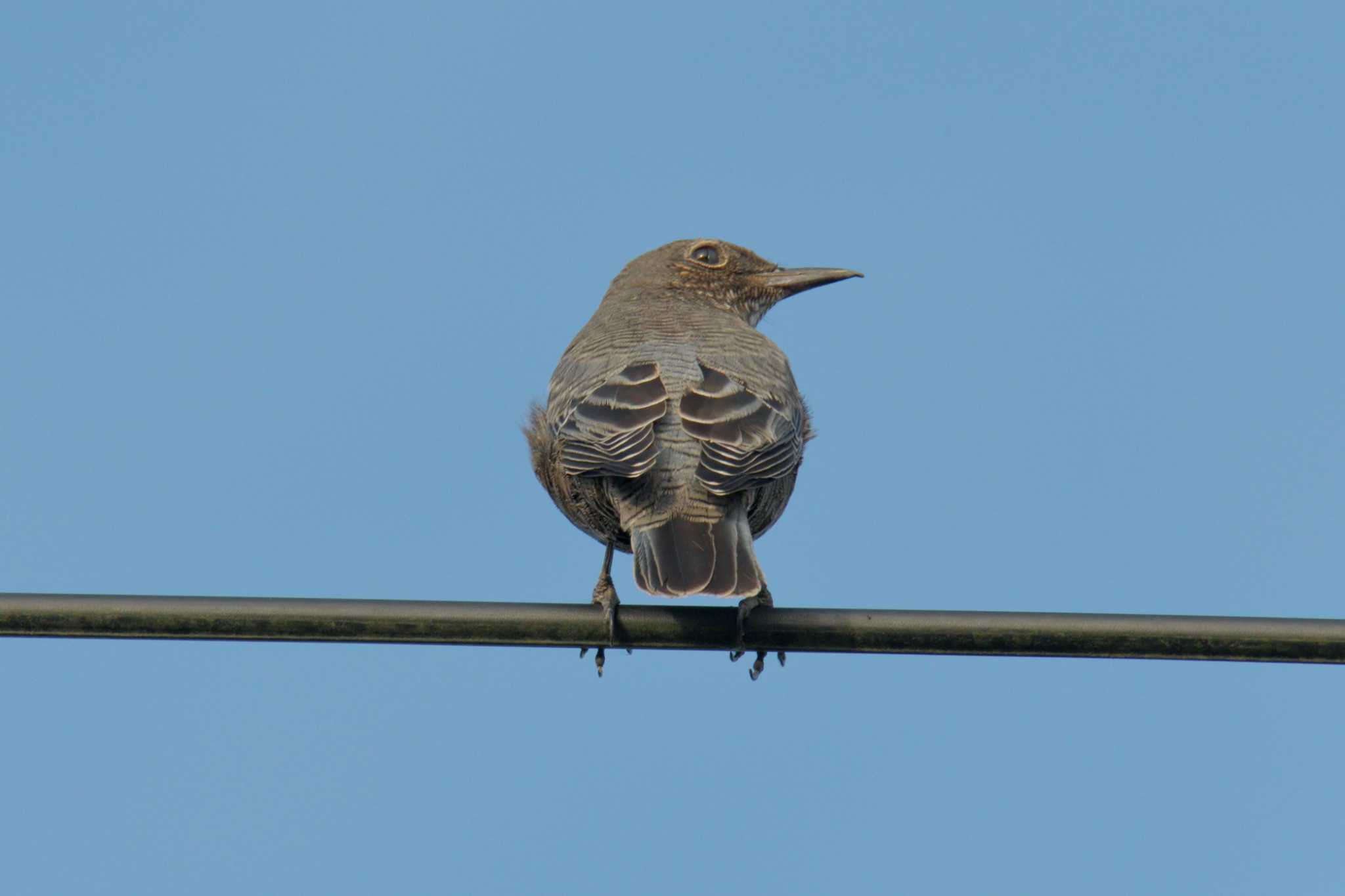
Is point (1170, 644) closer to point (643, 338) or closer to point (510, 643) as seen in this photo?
point (510, 643)

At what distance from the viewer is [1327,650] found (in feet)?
17.8

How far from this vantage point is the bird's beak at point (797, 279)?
1137 cm

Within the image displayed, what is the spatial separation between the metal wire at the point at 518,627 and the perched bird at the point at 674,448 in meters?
0.72

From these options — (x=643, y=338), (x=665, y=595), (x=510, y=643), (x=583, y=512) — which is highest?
(x=643, y=338)

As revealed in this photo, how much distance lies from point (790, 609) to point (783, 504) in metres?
2.40

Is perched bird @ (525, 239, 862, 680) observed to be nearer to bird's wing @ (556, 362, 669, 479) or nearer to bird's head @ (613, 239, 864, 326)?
bird's wing @ (556, 362, 669, 479)

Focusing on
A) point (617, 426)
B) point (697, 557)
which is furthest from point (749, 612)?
point (617, 426)

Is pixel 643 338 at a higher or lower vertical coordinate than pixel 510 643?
higher

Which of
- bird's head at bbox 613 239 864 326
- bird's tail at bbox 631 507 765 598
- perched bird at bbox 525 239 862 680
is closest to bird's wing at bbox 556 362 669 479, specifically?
perched bird at bbox 525 239 862 680

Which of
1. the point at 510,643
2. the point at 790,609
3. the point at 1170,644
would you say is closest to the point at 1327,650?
the point at 1170,644

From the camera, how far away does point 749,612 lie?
6.37 meters

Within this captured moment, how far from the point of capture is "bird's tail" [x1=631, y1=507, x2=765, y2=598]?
698cm

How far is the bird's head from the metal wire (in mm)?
5847

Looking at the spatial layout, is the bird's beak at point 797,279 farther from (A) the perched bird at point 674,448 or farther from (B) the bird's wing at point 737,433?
(B) the bird's wing at point 737,433
